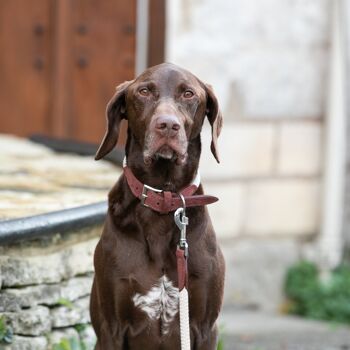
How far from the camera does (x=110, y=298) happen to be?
158 inches

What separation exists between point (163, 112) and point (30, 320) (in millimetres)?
1147

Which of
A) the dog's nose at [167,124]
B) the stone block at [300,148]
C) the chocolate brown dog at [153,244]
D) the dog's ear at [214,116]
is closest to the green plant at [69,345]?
the chocolate brown dog at [153,244]

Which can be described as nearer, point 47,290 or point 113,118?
point 113,118

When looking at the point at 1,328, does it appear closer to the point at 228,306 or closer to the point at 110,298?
the point at 110,298

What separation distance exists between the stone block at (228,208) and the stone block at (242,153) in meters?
0.06

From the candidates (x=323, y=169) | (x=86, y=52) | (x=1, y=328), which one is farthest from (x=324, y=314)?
(x=1, y=328)

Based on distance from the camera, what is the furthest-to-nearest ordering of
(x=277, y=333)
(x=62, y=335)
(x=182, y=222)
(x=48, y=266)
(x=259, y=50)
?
(x=259, y=50)
(x=277, y=333)
(x=62, y=335)
(x=48, y=266)
(x=182, y=222)

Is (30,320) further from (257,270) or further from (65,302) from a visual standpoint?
(257,270)

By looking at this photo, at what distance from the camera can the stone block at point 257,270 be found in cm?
773

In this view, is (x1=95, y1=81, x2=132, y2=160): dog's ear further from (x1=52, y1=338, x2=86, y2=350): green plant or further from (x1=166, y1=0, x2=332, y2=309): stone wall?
(x1=166, y1=0, x2=332, y2=309): stone wall

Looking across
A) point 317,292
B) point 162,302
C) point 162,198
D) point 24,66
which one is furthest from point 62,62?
point 162,302

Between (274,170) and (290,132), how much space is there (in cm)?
27

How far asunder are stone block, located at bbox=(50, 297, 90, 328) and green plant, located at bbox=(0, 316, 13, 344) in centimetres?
27

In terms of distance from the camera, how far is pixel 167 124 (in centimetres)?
384
